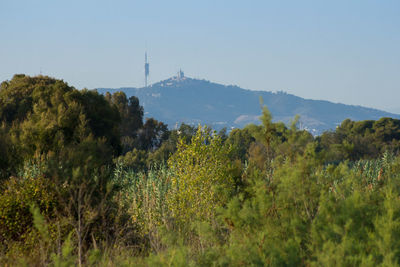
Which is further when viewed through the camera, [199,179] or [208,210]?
[199,179]

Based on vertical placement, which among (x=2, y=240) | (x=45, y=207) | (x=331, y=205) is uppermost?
(x=331, y=205)

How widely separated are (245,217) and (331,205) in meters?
0.77

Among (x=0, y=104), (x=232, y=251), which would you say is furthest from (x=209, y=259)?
(x=0, y=104)

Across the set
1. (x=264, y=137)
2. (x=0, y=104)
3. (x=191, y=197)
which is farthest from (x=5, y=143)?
(x=0, y=104)

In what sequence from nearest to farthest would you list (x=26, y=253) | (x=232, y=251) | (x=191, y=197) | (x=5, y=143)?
(x=232, y=251), (x=26, y=253), (x=191, y=197), (x=5, y=143)

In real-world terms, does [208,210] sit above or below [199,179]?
below

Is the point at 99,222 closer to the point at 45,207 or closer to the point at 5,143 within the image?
the point at 45,207

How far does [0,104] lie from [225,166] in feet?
63.8

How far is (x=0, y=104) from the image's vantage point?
82.2 feet

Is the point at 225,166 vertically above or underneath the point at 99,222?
above

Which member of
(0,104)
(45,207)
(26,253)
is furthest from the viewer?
(0,104)

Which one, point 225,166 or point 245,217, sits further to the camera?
point 225,166

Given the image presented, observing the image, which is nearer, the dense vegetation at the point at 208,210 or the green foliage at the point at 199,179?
the dense vegetation at the point at 208,210

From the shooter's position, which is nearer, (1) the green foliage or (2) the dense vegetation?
(2) the dense vegetation
